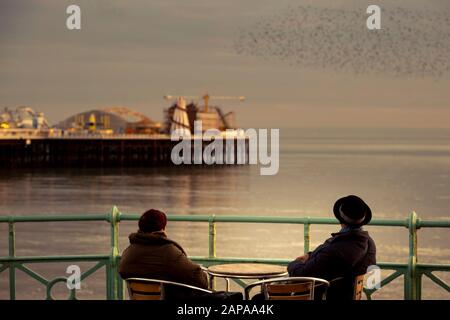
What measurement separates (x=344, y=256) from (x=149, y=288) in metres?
1.51

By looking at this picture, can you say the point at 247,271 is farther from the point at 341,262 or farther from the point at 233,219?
the point at 233,219

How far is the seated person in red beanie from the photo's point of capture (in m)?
5.93

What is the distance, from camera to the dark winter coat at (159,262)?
19.4ft

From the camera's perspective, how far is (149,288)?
581cm

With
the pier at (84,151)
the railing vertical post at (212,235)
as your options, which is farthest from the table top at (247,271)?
the pier at (84,151)

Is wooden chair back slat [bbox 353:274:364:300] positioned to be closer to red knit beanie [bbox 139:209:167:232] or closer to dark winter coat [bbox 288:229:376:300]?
dark winter coat [bbox 288:229:376:300]

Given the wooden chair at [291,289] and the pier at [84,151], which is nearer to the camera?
the wooden chair at [291,289]

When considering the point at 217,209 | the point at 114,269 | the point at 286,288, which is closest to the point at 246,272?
the point at 286,288

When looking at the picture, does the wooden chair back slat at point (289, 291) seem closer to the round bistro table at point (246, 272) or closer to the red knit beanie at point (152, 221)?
the round bistro table at point (246, 272)

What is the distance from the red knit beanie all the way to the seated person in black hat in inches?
44.5

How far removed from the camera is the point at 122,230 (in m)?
43.8

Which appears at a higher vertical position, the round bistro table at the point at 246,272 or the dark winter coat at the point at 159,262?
the dark winter coat at the point at 159,262
